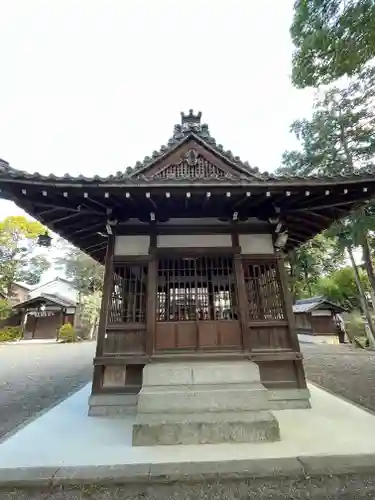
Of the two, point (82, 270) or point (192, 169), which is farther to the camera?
point (82, 270)

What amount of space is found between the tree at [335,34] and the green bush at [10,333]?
1099 inches

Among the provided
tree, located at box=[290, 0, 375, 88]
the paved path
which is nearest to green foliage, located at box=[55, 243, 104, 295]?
the paved path

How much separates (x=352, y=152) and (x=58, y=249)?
1154 inches

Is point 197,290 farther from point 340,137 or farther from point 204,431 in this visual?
point 340,137

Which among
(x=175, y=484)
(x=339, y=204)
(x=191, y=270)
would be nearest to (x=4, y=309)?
(x=191, y=270)

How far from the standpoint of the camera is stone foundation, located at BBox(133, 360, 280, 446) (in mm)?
3557

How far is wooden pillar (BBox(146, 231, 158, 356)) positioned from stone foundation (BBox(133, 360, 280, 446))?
0.39 meters

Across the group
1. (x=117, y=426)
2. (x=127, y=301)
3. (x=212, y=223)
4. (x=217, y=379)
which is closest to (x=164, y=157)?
(x=212, y=223)

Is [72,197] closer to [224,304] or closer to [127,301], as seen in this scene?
[127,301]

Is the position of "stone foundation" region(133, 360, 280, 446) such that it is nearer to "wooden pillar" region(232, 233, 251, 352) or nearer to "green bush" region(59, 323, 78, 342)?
"wooden pillar" region(232, 233, 251, 352)

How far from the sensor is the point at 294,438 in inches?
142

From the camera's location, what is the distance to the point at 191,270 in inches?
217

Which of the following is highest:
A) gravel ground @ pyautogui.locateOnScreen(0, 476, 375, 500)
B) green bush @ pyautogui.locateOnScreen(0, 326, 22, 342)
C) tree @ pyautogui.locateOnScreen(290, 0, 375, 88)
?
tree @ pyautogui.locateOnScreen(290, 0, 375, 88)

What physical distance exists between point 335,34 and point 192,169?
3590 mm
